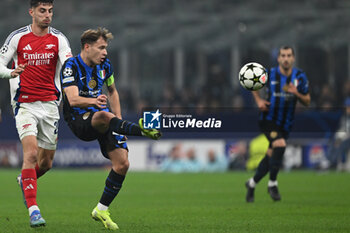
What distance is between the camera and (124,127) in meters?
7.33

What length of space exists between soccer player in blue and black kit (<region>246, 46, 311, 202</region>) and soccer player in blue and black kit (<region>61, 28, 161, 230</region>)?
3907 mm

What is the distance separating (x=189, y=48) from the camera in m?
23.6

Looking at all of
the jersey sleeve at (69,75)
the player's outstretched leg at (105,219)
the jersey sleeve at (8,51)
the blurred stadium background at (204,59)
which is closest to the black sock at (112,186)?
the player's outstretched leg at (105,219)

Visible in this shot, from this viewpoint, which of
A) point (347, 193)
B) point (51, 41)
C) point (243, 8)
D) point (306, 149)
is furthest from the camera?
point (243, 8)

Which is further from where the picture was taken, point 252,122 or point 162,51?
point 162,51

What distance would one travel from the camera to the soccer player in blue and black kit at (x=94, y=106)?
7.66 metres

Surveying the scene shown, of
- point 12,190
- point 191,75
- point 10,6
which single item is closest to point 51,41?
point 12,190

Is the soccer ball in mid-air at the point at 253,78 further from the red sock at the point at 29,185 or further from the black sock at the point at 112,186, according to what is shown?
the red sock at the point at 29,185

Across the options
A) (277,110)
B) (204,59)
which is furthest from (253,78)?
(204,59)

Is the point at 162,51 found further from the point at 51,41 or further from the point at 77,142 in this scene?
the point at 51,41

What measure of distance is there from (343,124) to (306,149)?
1.20 metres

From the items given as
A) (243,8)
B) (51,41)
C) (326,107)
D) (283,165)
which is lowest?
(283,165)

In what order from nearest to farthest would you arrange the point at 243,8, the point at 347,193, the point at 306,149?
the point at 347,193, the point at 306,149, the point at 243,8

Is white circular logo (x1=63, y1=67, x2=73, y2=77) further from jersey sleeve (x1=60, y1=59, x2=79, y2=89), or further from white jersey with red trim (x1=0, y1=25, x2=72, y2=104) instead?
white jersey with red trim (x1=0, y1=25, x2=72, y2=104)
